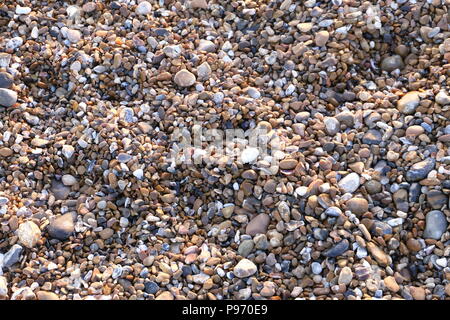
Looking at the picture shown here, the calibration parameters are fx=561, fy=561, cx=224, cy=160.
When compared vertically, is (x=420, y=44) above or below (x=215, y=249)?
above

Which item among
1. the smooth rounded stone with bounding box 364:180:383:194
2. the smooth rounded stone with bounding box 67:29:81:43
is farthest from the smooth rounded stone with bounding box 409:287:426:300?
the smooth rounded stone with bounding box 67:29:81:43

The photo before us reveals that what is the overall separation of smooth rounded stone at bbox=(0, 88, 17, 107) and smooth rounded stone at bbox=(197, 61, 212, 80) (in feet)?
2.60

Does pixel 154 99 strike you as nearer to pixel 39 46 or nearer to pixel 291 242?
pixel 39 46

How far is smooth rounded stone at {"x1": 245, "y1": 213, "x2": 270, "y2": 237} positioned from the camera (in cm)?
203

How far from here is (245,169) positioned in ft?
6.96

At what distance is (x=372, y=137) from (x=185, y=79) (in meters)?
0.79

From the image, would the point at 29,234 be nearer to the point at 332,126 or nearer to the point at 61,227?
the point at 61,227

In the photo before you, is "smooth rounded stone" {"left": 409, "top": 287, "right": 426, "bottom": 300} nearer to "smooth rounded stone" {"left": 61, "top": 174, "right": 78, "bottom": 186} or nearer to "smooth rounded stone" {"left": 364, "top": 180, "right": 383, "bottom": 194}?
"smooth rounded stone" {"left": 364, "top": 180, "right": 383, "bottom": 194}

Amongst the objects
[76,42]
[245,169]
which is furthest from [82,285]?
[76,42]

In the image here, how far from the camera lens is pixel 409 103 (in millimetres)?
2189

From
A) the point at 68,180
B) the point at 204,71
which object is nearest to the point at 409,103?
the point at 204,71

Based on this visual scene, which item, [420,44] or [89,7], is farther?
[89,7]

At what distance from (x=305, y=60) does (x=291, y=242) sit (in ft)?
2.66
